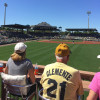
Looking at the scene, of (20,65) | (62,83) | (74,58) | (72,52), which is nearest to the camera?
(62,83)

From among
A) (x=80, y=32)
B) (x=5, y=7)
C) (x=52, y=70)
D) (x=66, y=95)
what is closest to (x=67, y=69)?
(x=52, y=70)

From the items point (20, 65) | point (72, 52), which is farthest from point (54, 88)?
point (72, 52)

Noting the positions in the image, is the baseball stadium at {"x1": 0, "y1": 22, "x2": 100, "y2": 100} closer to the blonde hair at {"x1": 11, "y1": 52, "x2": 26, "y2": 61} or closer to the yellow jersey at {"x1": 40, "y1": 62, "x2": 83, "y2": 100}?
the blonde hair at {"x1": 11, "y1": 52, "x2": 26, "y2": 61}

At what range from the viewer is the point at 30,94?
319cm

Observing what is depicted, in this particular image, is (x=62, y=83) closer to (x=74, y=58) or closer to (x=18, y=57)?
(x=18, y=57)

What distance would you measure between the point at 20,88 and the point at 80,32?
86215 mm

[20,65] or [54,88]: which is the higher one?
[20,65]

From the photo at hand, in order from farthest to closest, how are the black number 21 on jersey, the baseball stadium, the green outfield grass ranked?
the green outfield grass → the baseball stadium → the black number 21 on jersey

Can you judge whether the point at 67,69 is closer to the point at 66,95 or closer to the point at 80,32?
the point at 66,95

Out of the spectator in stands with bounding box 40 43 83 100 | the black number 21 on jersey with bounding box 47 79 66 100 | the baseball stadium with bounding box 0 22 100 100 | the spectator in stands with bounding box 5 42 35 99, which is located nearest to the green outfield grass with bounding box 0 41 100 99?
the baseball stadium with bounding box 0 22 100 100

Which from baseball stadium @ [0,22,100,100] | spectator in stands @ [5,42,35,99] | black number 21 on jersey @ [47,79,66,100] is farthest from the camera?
baseball stadium @ [0,22,100,100]

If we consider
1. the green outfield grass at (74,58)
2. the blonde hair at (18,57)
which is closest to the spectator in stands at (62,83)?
the blonde hair at (18,57)

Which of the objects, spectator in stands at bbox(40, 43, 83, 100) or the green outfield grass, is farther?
the green outfield grass

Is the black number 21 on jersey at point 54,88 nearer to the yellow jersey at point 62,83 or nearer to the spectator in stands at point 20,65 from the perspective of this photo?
the yellow jersey at point 62,83
